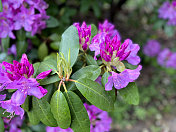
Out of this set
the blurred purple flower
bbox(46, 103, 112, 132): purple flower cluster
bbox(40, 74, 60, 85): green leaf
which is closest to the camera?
bbox(40, 74, 60, 85): green leaf

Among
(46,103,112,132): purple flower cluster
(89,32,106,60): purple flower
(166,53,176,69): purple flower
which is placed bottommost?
(166,53,176,69): purple flower

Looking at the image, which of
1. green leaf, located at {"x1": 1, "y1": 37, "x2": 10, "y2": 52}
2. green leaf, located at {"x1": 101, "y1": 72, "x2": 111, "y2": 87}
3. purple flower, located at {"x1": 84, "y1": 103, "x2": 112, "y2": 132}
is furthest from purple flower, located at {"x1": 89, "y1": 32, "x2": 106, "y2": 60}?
green leaf, located at {"x1": 1, "y1": 37, "x2": 10, "y2": 52}

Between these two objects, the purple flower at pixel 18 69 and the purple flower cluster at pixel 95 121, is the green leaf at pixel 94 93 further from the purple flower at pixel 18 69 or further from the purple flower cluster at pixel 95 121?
the purple flower cluster at pixel 95 121

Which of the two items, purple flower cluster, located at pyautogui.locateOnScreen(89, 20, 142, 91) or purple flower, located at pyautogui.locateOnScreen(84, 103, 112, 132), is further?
purple flower, located at pyautogui.locateOnScreen(84, 103, 112, 132)

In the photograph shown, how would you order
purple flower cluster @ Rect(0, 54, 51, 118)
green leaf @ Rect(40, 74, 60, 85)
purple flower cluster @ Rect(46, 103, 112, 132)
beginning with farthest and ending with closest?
purple flower cluster @ Rect(46, 103, 112, 132) < green leaf @ Rect(40, 74, 60, 85) < purple flower cluster @ Rect(0, 54, 51, 118)

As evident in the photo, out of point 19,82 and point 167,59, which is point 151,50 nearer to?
point 167,59

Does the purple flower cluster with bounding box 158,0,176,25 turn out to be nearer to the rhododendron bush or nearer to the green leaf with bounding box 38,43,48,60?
the rhododendron bush

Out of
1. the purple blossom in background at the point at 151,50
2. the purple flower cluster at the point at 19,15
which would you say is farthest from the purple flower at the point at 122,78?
the purple blossom in background at the point at 151,50
